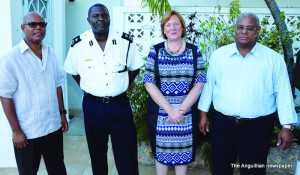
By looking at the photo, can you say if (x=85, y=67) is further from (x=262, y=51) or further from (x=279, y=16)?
(x=279, y=16)

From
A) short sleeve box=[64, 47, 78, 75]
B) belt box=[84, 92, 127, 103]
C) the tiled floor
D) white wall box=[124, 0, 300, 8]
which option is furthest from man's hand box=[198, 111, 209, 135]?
white wall box=[124, 0, 300, 8]

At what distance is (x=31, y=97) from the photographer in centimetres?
224

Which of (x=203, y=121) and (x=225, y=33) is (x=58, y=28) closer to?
(x=225, y=33)

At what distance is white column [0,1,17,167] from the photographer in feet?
10.6

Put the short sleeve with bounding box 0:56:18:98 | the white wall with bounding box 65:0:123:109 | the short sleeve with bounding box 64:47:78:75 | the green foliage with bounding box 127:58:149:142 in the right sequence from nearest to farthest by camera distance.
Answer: the short sleeve with bounding box 0:56:18:98, the short sleeve with bounding box 64:47:78:75, the green foliage with bounding box 127:58:149:142, the white wall with bounding box 65:0:123:109

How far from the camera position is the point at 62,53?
17.1 feet

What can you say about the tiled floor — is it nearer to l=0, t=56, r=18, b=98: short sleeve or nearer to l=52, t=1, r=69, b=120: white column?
l=52, t=1, r=69, b=120: white column

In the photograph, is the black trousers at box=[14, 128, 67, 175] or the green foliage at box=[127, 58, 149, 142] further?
the green foliage at box=[127, 58, 149, 142]

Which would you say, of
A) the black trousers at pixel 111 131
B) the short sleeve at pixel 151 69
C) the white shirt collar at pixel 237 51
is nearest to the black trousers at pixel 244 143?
the white shirt collar at pixel 237 51

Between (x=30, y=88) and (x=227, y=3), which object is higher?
(x=227, y=3)

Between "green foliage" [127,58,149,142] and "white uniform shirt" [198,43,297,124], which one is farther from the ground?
"white uniform shirt" [198,43,297,124]

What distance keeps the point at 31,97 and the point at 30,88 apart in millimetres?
71

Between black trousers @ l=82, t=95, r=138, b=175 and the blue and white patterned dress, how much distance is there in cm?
24

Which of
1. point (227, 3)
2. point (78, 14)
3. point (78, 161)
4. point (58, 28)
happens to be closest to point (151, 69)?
point (78, 161)
